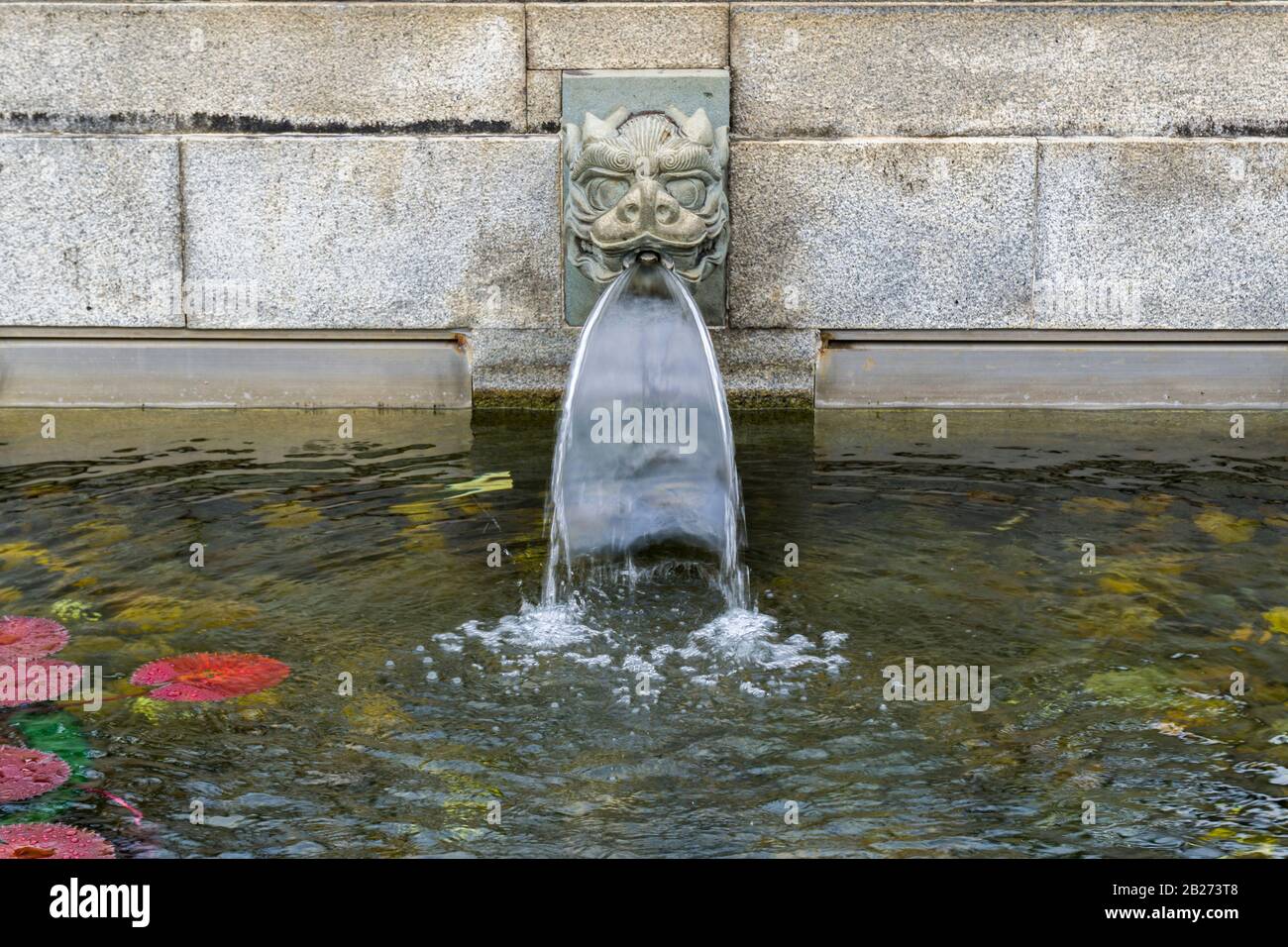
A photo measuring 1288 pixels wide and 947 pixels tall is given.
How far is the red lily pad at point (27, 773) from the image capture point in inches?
163

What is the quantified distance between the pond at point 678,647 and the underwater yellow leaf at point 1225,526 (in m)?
0.02

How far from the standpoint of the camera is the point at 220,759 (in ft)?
14.2

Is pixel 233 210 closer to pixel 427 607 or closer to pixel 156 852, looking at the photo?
pixel 427 607

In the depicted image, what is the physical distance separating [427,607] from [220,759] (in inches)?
51.0

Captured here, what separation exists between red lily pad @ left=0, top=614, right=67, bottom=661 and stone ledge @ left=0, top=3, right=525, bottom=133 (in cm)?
369

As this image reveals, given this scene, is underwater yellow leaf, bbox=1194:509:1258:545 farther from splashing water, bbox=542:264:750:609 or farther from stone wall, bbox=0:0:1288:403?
stone wall, bbox=0:0:1288:403

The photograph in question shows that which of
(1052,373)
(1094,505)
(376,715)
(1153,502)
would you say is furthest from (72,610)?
(1052,373)

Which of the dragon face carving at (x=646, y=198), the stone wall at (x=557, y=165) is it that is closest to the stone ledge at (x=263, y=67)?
the stone wall at (x=557, y=165)

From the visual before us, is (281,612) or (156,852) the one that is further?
(281,612)

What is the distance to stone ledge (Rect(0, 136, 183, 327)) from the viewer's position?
26.7 feet

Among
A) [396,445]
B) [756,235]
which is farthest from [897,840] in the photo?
[756,235]

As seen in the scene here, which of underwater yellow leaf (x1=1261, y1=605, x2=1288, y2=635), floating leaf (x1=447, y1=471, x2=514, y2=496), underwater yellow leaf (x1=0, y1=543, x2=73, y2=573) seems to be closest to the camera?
underwater yellow leaf (x1=1261, y1=605, x2=1288, y2=635)

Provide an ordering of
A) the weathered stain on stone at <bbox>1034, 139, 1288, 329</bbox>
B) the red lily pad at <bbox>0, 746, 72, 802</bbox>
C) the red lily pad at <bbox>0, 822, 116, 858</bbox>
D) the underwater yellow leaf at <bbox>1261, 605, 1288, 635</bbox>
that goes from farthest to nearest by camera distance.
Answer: the weathered stain on stone at <bbox>1034, 139, 1288, 329</bbox> → the underwater yellow leaf at <bbox>1261, 605, 1288, 635</bbox> → the red lily pad at <bbox>0, 746, 72, 802</bbox> → the red lily pad at <bbox>0, 822, 116, 858</bbox>

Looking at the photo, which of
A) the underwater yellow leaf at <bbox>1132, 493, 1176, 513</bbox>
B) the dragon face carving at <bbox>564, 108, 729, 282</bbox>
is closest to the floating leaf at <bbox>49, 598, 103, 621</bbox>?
the dragon face carving at <bbox>564, 108, 729, 282</bbox>
